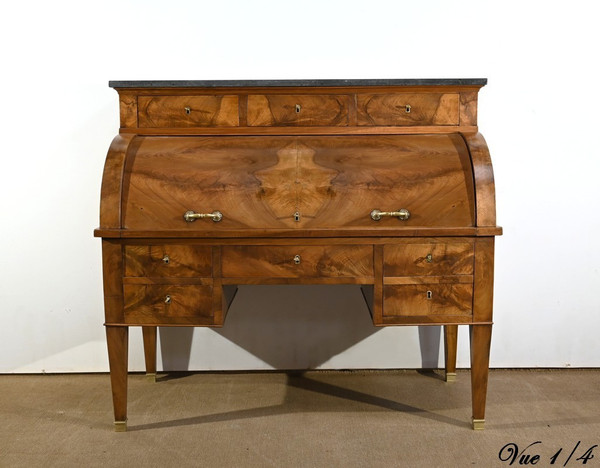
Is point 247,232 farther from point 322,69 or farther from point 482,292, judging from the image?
point 322,69

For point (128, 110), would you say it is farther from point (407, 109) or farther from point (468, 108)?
point (468, 108)

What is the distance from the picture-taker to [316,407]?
278cm

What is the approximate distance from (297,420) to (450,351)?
894mm

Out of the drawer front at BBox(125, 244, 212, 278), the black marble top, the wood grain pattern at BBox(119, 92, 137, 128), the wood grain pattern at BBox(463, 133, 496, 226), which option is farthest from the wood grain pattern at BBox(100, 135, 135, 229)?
the wood grain pattern at BBox(463, 133, 496, 226)

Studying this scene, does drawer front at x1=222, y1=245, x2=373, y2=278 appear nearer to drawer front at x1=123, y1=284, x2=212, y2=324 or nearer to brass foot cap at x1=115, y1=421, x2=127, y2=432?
drawer front at x1=123, y1=284, x2=212, y2=324

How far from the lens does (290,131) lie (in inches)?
105

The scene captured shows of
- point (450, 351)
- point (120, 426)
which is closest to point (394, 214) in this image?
point (450, 351)

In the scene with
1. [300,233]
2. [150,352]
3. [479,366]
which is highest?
[300,233]

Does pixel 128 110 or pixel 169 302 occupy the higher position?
pixel 128 110

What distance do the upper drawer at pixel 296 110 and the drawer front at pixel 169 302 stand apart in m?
0.75

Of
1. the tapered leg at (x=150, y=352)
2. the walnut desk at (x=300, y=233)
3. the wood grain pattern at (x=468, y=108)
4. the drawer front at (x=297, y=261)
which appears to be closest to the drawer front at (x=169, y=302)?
the walnut desk at (x=300, y=233)

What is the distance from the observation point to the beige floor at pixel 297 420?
2.35 m

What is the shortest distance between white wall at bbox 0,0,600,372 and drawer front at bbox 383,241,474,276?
0.84 metres

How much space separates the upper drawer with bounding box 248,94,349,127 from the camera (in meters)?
2.65
